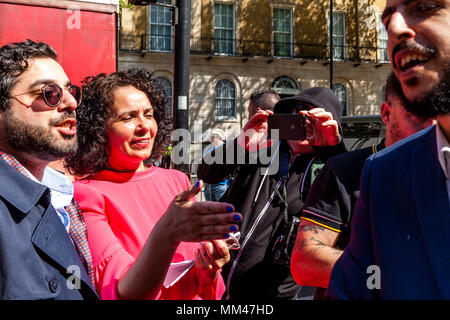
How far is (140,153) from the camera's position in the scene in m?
2.18

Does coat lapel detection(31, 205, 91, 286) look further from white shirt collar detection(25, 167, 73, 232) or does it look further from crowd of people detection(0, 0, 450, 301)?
white shirt collar detection(25, 167, 73, 232)

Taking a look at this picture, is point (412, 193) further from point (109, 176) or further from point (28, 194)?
point (109, 176)

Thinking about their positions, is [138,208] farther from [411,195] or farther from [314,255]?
[411,195]

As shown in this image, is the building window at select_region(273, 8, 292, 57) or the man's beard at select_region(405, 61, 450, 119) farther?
the building window at select_region(273, 8, 292, 57)

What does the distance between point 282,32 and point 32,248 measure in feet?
71.8

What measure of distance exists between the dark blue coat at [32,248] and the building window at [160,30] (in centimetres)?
1950

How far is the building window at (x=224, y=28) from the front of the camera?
20.8 meters

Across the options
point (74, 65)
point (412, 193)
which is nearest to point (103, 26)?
point (74, 65)

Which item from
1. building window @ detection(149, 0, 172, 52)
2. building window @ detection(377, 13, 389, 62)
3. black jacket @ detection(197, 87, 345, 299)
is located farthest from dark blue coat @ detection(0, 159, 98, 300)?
building window @ detection(377, 13, 389, 62)

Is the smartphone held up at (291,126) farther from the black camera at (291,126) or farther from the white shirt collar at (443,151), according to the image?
the white shirt collar at (443,151)

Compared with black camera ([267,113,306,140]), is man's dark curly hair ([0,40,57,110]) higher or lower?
higher

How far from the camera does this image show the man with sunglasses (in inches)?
53.1

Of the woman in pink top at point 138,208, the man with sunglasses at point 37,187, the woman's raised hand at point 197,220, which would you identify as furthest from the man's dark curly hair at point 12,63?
the woman's raised hand at point 197,220
